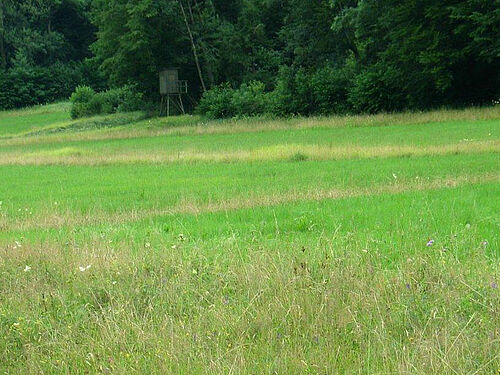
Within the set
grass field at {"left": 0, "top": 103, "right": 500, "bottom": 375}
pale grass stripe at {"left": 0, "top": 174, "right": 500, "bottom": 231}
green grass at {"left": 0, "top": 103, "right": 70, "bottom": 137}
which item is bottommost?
green grass at {"left": 0, "top": 103, "right": 70, "bottom": 137}

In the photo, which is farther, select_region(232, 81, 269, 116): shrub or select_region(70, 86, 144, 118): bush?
select_region(70, 86, 144, 118): bush

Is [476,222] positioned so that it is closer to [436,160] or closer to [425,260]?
[425,260]

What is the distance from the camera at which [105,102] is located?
78.1m

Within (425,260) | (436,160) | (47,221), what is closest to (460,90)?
(436,160)

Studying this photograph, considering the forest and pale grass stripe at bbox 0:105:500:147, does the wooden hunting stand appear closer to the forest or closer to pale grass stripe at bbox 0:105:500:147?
the forest

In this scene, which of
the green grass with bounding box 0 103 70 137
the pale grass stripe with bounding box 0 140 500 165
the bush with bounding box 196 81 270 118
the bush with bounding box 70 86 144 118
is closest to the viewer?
the pale grass stripe with bounding box 0 140 500 165

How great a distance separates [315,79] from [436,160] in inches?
1219

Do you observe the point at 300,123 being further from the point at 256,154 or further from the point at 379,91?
the point at 256,154

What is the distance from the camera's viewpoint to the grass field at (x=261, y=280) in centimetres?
523

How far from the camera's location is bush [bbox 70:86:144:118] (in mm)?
73625

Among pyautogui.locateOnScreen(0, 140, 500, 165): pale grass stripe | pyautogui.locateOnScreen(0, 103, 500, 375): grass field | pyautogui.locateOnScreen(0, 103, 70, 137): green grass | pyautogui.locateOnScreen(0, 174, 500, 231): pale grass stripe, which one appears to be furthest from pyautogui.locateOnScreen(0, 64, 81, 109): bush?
pyautogui.locateOnScreen(0, 174, 500, 231): pale grass stripe

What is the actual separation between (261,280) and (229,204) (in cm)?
726

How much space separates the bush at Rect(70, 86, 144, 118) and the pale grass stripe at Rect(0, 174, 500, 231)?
58.8 metres

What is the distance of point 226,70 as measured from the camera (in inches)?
2608
